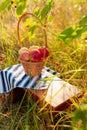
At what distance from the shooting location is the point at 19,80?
1.97 metres

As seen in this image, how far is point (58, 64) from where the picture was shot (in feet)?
7.42

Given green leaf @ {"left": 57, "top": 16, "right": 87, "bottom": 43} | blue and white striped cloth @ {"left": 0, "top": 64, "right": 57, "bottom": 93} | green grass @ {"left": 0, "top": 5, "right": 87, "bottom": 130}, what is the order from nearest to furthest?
green leaf @ {"left": 57, "top": 16, "right": 87, "bottom": 43}, green grass @ {"left": 0, "top": 5, "right": 87, "bottom": 130}, blue and white striped cloth @ {"left": 0, "top": 64, "right": 57, "bottom": 93}

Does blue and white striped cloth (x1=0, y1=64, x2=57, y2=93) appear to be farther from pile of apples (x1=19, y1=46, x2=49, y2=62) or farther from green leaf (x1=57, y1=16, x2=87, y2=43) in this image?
green leaf (x1=57, y1=16, x2=87, y2=43)

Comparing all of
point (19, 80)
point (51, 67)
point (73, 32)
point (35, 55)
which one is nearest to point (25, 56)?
point (35, 55)

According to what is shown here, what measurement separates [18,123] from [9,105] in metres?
0.33

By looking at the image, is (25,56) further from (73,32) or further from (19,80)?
(73,32)

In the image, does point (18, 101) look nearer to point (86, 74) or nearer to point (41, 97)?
point (41, 97)

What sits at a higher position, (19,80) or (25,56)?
(25,56)

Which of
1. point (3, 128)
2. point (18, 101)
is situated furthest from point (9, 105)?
point (3, 128)

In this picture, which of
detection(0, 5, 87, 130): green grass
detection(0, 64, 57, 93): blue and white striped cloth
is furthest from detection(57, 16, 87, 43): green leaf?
detection(0, 64, 57, 93): blue and white striped cloth

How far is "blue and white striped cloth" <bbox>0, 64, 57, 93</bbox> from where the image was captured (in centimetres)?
189

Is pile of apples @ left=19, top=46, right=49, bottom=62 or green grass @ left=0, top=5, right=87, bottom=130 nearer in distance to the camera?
green grass @ left=0, top=5, right=87, bottom=130

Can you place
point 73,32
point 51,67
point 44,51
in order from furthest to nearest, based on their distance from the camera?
point 51,67 → point 44,51 → point 73,32

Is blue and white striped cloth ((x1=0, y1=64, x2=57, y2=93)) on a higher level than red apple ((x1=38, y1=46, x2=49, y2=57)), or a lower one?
lower
